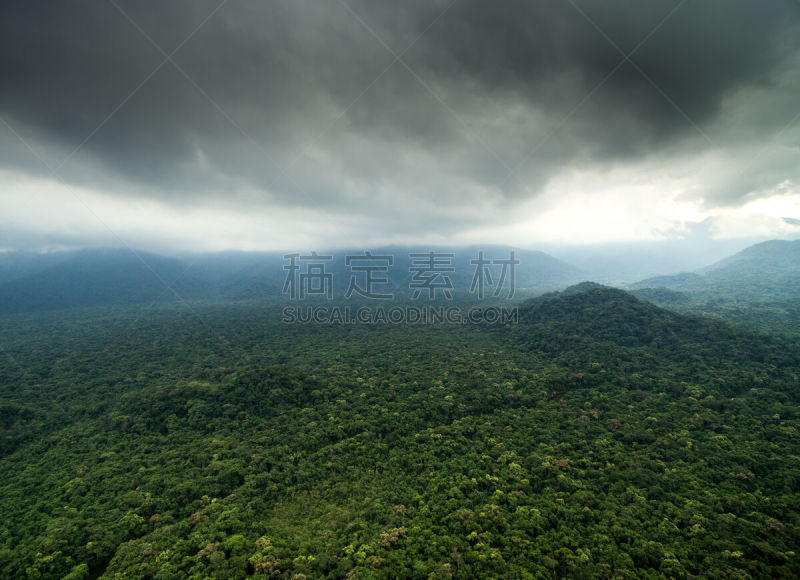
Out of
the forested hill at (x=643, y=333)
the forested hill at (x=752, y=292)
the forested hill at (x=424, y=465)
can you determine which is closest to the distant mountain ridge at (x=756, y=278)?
the forested hill at (x=752, y=292)

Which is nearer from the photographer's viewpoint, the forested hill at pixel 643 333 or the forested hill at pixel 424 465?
the forested hill at pixel 424 465

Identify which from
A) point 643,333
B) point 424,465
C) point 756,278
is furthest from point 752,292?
point 424,465

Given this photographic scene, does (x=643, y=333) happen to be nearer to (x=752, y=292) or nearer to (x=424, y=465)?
(x=424, y=465)

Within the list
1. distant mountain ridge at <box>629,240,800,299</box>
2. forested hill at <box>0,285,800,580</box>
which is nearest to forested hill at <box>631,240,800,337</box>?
distant mountain ridge at <box>629,240,800,299</box>

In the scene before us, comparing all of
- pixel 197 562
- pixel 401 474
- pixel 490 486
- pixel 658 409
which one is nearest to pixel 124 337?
pixel 197 562

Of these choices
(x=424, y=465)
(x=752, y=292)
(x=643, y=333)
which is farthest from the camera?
(x=752, y=292)

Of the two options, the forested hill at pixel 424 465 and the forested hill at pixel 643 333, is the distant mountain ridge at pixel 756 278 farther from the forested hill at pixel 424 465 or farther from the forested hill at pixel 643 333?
the forested hill at pixel 424 465

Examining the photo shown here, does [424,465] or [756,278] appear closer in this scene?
[424,465]

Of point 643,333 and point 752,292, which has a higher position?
point 752,292

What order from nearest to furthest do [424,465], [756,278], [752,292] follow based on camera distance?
[424,465] < [752,292] < [756,278]

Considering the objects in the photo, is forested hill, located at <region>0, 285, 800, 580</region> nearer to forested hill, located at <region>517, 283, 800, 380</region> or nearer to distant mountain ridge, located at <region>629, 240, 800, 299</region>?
forested hill, located at <region>517, 283, 800, 380</region>

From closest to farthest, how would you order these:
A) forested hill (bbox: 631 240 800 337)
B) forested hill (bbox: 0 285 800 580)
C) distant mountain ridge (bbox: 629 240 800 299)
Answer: forested hill (bbox: 0 285 800 580), forested hill (bbox: 631 240 800 337), distant mountain ridge (bbox: 629 240 800 299)
